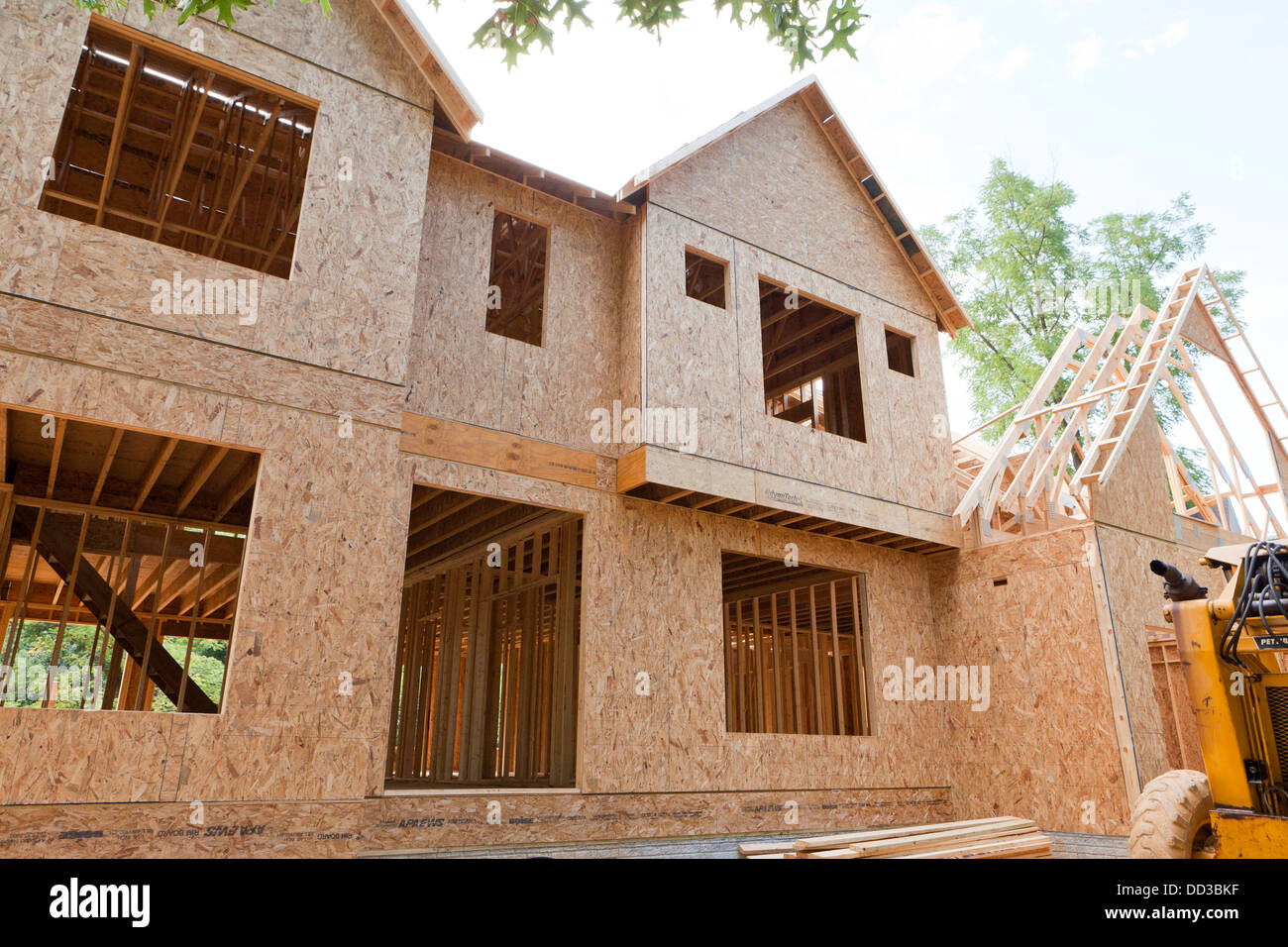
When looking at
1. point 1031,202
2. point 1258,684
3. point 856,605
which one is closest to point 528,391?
point 856,605

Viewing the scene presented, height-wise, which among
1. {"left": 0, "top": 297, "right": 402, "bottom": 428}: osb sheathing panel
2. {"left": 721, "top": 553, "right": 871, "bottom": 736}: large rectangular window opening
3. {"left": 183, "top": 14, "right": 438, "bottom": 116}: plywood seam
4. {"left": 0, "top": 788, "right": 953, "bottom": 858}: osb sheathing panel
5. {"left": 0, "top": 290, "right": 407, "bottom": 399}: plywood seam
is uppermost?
{"left": 183, "top": 14, "right": 438, "bottom": 116}: plywood seam

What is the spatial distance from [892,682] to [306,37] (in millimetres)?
10193

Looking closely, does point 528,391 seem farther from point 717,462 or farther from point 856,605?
point 856,605

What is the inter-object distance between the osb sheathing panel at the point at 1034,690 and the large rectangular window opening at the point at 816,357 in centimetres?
317

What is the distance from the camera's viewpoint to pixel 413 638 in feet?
48.3

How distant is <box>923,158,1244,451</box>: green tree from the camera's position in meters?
24.2

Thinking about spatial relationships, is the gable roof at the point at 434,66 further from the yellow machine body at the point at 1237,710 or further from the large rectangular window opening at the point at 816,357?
the yellow machine body at the point at 1237,710

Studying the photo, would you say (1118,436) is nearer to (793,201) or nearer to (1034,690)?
(1034,690)

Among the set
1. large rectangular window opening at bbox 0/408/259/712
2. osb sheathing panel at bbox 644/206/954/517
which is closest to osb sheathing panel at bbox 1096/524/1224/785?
osb sheathing panel at bbox 644/206/954/517

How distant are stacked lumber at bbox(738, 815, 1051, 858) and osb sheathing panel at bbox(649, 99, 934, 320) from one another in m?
7.53

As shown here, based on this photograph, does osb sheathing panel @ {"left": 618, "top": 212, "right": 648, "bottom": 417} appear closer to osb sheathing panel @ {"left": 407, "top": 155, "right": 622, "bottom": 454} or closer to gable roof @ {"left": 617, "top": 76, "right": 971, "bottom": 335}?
osb sheathing panel @ {"left": 407, "top": 155, "right": 622, "bottom": 454}

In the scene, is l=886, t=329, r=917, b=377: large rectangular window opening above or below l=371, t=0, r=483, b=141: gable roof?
below
